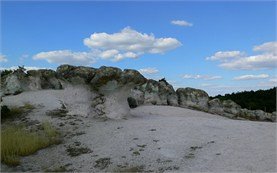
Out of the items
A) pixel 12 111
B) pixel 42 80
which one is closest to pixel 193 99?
A: pixel 42 80

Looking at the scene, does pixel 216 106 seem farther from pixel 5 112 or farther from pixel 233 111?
pixel 5 112

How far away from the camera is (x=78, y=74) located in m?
14.6

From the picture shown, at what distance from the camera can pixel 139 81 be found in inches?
588

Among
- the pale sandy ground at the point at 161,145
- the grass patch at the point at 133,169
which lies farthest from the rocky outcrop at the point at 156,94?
the grass patch at the point at 133,169

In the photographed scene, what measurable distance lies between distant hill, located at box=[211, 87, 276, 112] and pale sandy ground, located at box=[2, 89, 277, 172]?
13.7 meters

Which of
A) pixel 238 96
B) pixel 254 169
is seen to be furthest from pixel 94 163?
pixel 238 96

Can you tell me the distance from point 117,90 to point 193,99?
760 cm

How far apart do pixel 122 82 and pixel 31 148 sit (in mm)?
5343

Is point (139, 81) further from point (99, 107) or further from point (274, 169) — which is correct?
point (274, 169)

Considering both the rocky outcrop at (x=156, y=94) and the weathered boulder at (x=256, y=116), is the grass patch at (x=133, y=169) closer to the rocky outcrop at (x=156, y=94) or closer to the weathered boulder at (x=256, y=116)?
the rocky outcrop at (x=156, y=94)

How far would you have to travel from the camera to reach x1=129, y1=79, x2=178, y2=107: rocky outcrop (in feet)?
67.8

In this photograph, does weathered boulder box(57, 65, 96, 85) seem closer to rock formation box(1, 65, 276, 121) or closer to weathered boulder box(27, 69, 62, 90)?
rock formation box(1, 65, 276, 121)

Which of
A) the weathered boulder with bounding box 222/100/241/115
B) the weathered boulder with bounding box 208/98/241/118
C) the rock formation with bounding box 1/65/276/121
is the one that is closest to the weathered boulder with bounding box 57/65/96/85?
the rock formation with bounding box 1/65/276/121

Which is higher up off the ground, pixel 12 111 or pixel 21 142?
pixel 12 111
